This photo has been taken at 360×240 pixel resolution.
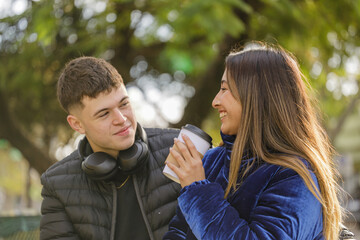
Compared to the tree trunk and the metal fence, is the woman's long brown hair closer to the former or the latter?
the metal fence

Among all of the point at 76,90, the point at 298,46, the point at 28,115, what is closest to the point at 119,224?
the point at 76,90

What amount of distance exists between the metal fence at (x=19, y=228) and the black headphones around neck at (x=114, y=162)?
2291 mm

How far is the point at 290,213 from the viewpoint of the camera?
1801 mm

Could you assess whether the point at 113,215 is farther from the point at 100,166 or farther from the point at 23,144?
the point at 23,144

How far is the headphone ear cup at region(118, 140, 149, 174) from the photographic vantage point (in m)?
2.83

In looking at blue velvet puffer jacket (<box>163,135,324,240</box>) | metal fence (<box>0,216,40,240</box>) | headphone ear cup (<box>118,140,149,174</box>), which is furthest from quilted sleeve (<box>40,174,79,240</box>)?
metal fence (<box>0,216,40,240</box>)

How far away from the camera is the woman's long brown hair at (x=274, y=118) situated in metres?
1.97

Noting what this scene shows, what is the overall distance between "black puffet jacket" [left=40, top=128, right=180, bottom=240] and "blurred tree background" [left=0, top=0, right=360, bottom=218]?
1.62 m

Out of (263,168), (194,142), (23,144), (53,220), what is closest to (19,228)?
(53,220)

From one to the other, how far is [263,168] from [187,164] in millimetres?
348

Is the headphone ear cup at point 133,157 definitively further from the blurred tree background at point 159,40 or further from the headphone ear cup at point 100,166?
the blurred tree background at point 159,40

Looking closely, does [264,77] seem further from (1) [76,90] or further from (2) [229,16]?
(2) [229,16]

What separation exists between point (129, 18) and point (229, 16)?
10.6 feet

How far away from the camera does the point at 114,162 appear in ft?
9.38
